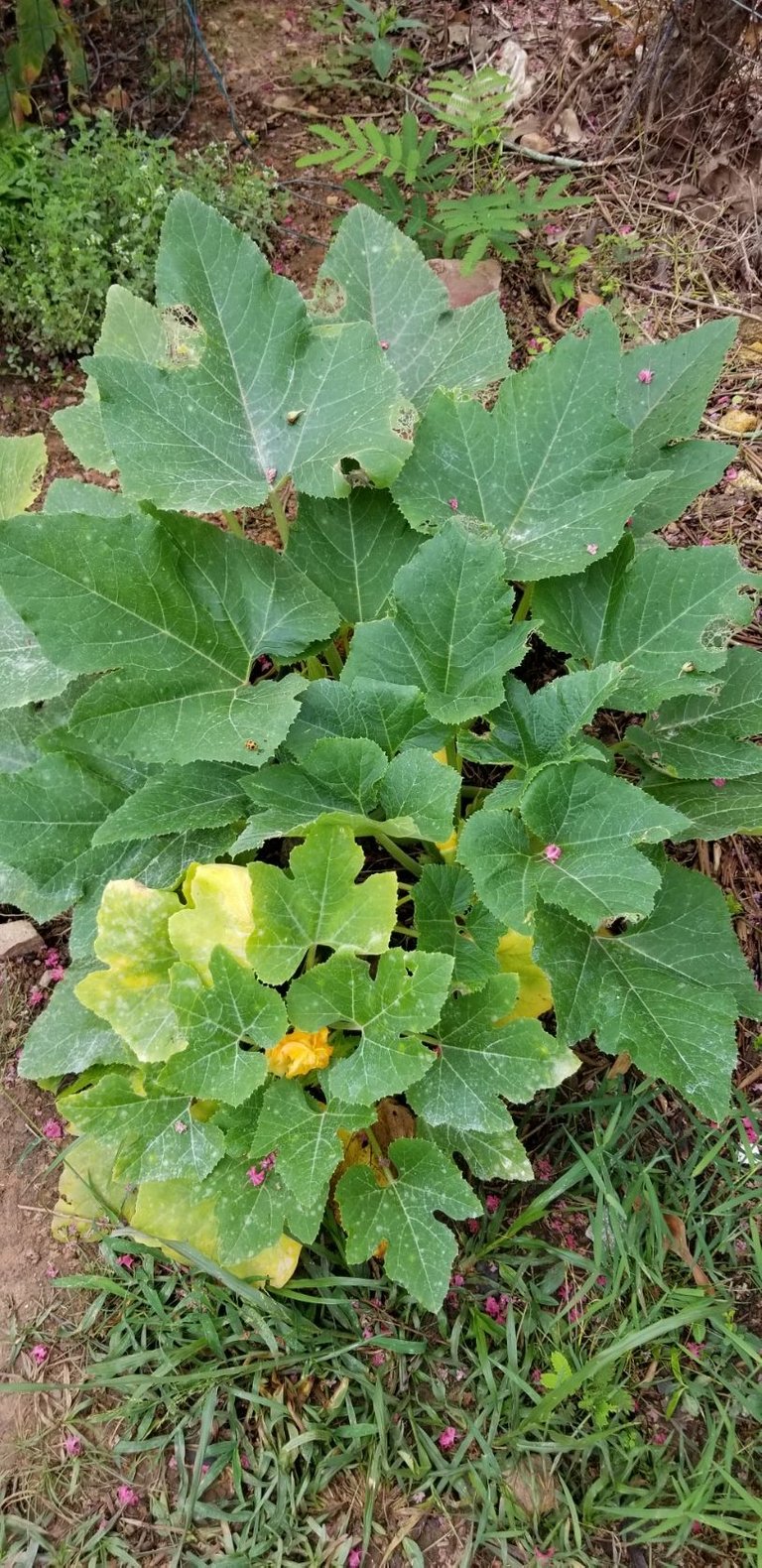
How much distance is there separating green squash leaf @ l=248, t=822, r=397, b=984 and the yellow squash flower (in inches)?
5.4

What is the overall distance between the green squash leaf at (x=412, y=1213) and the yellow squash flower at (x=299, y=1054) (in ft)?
0.52

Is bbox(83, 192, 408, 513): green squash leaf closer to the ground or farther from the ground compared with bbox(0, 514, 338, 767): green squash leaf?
farther from the ground

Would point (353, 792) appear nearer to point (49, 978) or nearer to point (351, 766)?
point (351, 766)

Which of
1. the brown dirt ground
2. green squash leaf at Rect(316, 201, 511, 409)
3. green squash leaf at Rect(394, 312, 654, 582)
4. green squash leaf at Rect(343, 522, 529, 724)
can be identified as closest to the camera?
green squash leaf at Rect(343, 522, 529, 724)

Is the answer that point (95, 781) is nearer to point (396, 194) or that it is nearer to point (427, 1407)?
point (427, 1407)

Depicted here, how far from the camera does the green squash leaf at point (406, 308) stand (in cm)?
171

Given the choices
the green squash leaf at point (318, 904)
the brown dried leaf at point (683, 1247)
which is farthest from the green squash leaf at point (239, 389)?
the brown dried leaf at point (683, 1247)

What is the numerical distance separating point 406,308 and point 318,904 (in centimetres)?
109

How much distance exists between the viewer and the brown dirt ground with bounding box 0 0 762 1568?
76.7 inches

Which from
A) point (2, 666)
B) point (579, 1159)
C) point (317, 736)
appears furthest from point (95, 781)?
point (579, 1159)

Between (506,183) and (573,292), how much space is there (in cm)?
32

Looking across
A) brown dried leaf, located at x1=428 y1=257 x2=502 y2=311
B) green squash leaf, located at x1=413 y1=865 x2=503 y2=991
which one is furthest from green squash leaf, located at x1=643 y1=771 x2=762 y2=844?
brown dried leaf, located at x1=428 y1=257 x2=502 y2=311

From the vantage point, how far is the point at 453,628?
1408 mm

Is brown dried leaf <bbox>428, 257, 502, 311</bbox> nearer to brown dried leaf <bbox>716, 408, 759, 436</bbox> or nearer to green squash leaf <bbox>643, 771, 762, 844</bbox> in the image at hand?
brown dried leaf <bbox>716, 408, 759, 436</bbox>
